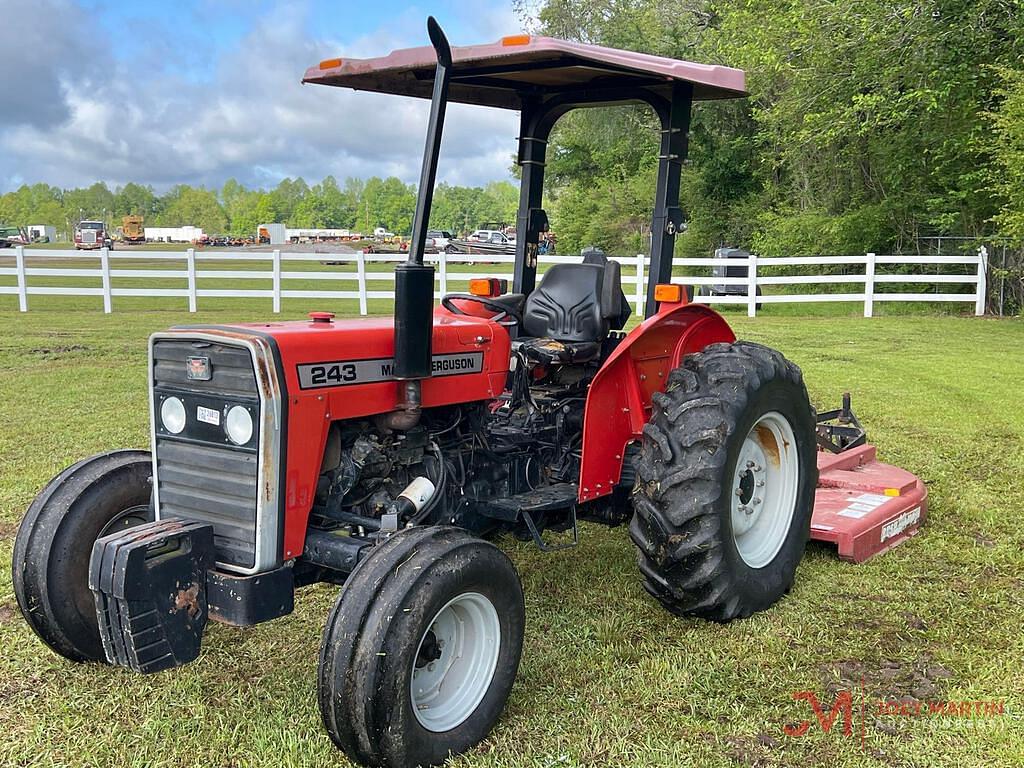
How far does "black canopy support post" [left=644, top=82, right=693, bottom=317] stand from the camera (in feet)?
14.1

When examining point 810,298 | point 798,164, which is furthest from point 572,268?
point 798,164

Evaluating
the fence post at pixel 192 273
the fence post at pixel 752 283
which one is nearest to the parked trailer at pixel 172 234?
the fence post at pixel 192 273

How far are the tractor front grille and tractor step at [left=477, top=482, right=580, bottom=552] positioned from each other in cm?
113

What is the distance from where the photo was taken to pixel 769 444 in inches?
174

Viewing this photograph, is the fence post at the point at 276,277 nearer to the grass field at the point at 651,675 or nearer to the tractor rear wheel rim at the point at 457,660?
the grass field at the point at 651,675

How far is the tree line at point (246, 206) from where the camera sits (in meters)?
101

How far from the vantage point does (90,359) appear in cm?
1161

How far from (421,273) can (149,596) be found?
1316 millimetres

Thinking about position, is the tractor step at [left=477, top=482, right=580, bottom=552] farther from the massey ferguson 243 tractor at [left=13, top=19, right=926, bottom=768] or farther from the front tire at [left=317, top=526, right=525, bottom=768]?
the front tire at [left=317, top=526, right=525, bottom=768]

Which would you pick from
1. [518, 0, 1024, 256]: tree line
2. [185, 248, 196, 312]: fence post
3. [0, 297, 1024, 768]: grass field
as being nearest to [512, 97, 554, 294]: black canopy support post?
[0, 297, 1024, 768]: grass field

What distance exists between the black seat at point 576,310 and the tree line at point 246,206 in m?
83.1

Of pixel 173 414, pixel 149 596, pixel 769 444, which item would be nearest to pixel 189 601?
pixel 149 596

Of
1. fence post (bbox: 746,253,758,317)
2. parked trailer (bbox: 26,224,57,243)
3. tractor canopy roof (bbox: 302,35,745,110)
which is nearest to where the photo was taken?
tractor canopy roof (bbox: 302,35,745,110)

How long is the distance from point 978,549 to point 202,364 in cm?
397
